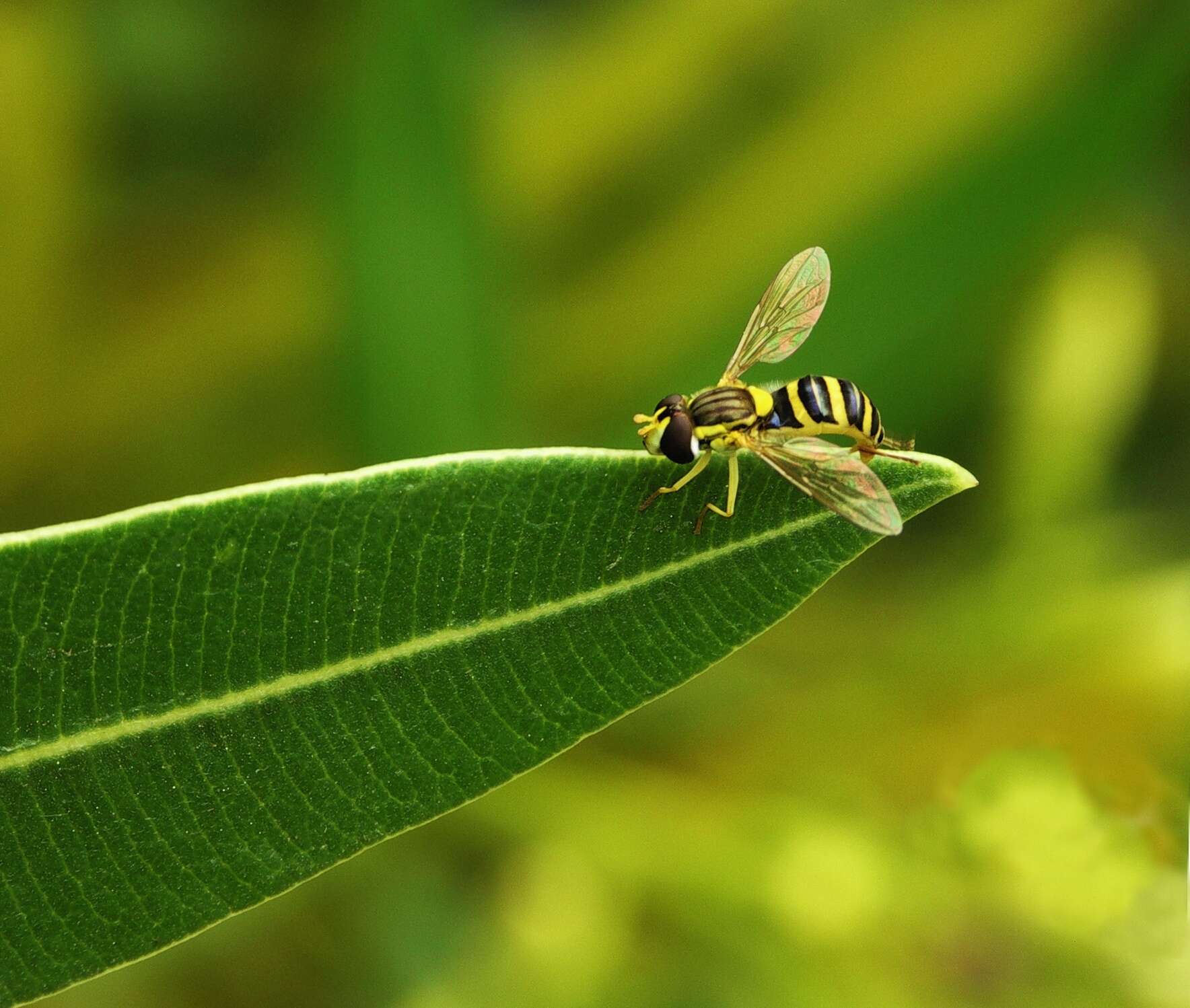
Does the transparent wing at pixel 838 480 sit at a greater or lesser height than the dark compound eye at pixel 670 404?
greater

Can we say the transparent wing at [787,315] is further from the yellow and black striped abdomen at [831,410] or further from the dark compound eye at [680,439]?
the dark compound eye at [680,439]

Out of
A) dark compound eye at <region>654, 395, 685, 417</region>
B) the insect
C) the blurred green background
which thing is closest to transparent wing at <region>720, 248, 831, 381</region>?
the insect

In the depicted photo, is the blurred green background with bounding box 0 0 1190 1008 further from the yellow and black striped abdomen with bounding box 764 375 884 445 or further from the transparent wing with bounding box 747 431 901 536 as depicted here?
the transparent wing with bounding box 747 431 901 536

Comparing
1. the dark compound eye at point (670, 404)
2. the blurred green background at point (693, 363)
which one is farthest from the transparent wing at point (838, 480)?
the blurred green background at point (693, 363)

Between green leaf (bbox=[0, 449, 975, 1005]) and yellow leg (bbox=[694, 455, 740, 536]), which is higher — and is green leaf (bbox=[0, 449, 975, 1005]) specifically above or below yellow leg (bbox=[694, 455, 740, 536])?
below

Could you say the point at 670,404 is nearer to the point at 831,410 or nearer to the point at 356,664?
the point at 831,410

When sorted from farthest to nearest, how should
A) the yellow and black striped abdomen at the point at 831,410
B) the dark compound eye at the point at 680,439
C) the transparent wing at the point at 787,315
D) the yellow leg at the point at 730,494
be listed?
1. the transparent wing at the point at 787,315
2. the yellow and black striped abdomen at the point at 831,410
3. the dark compound eye at the point at 680,439
4. the yellow leg at the point at 730,494

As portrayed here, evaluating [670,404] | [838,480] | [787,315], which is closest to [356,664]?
[838,480]
